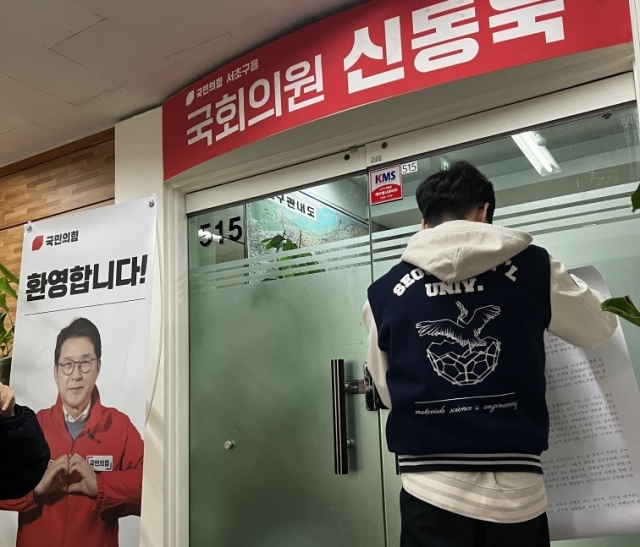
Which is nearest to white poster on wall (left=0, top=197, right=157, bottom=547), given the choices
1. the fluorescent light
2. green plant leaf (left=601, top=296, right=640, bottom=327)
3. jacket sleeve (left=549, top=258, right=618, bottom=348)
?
the fluorescent light

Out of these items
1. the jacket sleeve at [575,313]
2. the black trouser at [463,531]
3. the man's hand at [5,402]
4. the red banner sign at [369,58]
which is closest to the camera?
the black trouser at [463,531]

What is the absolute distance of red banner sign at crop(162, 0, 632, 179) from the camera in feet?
6.16

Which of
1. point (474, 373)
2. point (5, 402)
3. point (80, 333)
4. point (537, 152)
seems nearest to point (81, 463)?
point (80, 333)

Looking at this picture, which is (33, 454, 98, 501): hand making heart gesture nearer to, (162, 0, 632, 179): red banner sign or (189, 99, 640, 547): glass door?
(189, 99, 640, 547): glass door

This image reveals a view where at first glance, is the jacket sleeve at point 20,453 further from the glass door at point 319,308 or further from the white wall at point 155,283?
the glass door at point 319,308

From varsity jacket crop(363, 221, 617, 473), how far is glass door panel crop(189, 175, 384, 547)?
826 mm

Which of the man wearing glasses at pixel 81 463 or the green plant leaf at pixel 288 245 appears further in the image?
the green plant leaf at pixel 288 245

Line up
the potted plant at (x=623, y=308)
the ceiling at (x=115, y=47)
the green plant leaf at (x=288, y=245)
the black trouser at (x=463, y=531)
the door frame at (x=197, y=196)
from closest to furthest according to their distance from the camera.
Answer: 1. the potted plant at (x=623, y=308)
2. the black trouser at (x=463, y=531)
3. the door frame at (x=197, y=196)
4. the ceiling at (x=115, y=47)
5. the green plant leaf at (x=288, y=245)

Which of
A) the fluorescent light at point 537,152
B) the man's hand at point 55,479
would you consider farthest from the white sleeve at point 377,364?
the man's hand at point 55,479

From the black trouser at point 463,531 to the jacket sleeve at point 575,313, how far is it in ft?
1.46

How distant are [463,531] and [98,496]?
1.55 metres

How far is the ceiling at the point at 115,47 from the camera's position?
92.5 inches

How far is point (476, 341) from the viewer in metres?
1.50

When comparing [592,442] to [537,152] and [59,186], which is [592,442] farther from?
[59,186]
